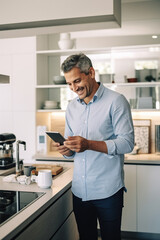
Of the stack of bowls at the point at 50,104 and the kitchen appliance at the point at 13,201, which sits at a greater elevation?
the stack of bowls at the point at 50,104

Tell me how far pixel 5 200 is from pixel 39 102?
249 centimetres

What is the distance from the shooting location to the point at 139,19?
4.04 metres

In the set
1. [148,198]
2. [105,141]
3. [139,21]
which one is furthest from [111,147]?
[139,21]

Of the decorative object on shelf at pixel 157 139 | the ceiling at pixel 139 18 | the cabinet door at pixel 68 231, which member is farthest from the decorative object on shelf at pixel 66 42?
the cabinet door at pixel 68 231

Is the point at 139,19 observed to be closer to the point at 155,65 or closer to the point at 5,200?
the point at 155,65

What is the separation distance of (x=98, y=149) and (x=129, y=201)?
6.46ft

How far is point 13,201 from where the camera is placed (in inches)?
65.1

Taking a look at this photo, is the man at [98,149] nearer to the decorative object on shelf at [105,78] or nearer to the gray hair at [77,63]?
the gray hair at [77,63]

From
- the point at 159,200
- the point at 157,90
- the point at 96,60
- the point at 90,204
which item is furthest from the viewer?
the point at 96,60

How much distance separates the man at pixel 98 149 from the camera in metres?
1.76

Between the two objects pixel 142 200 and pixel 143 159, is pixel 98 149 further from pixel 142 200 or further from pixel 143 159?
pixel 142 200

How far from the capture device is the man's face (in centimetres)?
180

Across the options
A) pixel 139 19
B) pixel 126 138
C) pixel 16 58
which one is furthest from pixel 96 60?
pixel 126 138

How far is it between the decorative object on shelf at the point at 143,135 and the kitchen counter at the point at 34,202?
5.58 feet
